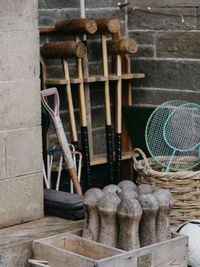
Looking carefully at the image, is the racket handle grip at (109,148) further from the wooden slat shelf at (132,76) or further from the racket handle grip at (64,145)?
the racket handle grip at (64,145)

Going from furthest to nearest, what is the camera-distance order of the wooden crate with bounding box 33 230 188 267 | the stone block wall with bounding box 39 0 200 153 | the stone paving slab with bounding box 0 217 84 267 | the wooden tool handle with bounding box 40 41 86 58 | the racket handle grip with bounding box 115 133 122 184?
the racket handle grip with bounding box 115 133 122 184 < the stone block wall with bounding box 39 0 200 153 < the wooden tool handle with bounding box 40 41 86 58 < the stone paving slab with bounding box 0 217 84 267 < the wooden crate with bounding box 33 230 188 267

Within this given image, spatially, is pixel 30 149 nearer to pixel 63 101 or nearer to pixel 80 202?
pixel 80 202

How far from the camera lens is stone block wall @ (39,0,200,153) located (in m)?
4.85

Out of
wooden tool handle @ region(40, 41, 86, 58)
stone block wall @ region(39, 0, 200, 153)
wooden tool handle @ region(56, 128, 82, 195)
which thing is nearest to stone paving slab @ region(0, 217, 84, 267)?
wooden tool handle @ region(56, 128, 82, 195)

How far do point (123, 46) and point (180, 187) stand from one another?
1517mm

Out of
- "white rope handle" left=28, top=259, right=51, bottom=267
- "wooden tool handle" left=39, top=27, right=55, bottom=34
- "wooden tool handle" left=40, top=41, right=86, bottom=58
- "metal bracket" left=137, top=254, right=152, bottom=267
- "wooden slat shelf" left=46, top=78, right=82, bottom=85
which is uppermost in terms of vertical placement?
"wooden tool handle" left=39, top=27, right=55, bottom=34

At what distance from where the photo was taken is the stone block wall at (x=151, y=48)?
4848 mm

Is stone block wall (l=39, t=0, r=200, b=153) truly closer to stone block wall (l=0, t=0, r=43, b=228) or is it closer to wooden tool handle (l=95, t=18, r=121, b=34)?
wooden tool handle (l=95, t=18, r=121, b=34)

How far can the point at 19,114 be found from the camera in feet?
11.6

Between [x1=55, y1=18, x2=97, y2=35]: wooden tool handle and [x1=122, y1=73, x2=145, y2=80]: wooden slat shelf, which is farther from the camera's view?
[x1=122, y1=73, x2=145, y2=80]: wooden slat shelf

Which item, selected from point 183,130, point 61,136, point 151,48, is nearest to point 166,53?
point 151,48

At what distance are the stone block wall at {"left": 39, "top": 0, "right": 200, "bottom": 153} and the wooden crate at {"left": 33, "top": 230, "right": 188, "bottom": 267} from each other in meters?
1.99

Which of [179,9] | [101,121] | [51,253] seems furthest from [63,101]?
[51,253]

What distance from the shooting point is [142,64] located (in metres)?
5.27
